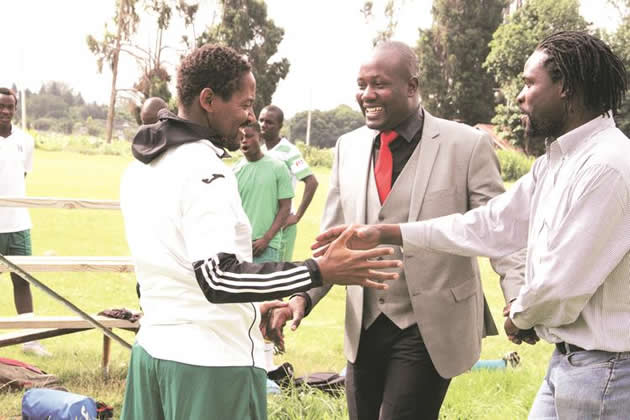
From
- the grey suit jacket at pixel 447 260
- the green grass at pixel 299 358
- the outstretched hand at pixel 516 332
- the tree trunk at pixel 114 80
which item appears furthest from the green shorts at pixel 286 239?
the tree trunk at pixel 114 80

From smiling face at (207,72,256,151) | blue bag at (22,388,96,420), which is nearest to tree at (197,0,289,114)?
blue bag at (22,388,96,420)

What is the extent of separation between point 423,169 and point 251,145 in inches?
127

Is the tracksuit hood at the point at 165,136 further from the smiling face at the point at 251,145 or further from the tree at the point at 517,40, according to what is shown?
the tree at the point at 517,40

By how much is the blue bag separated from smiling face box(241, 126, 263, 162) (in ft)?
7.64

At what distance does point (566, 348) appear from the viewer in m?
2.31

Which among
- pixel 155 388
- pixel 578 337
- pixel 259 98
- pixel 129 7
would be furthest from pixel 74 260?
pixel 129 7

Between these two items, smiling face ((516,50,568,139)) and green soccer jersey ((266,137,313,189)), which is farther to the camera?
green soccer jersey ((266,137,313,189))

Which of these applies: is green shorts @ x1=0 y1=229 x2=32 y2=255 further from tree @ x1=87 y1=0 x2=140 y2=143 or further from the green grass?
tree @ x1=87 y1=0 x2=140 y2=143

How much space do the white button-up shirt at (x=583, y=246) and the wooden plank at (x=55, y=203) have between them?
4.38 m

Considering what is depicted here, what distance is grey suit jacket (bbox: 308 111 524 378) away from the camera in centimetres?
293

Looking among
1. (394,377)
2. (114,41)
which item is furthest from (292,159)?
(114,41)

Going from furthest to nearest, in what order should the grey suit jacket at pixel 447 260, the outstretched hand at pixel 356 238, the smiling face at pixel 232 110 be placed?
the grey suit jacket at pixel 447 260 < the outstretched hand at pixel 356 238 < the smiling face at pixel 232 110

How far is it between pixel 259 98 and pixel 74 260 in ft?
117

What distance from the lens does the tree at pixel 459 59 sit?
153ft
